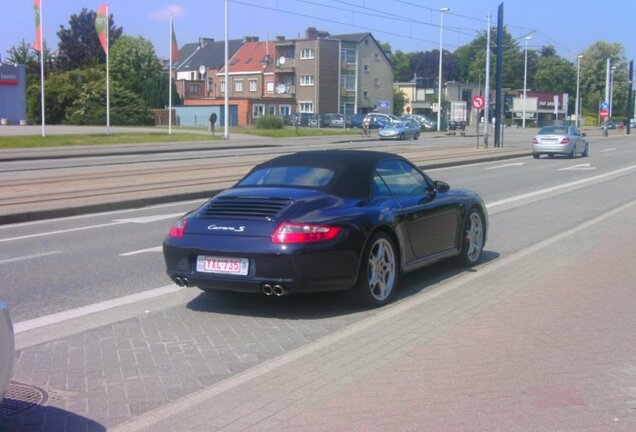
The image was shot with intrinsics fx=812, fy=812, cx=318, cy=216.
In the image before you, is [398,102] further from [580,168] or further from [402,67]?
[580,168]

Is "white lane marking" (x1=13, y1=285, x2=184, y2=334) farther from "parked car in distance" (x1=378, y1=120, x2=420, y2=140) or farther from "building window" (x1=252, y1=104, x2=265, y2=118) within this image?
"building window" (x1=252, y1=104, x2=265, y2=118)

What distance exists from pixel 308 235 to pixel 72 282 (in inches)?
122

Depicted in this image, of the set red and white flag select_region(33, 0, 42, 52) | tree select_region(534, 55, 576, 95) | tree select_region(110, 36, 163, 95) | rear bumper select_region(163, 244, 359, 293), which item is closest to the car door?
rear bumper select_region(163, 244, 359, 293)

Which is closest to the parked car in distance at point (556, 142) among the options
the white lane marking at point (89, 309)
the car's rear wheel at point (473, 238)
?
the car's rear wheel at point (473, 238)

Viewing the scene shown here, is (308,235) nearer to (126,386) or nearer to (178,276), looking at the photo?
(178,276)

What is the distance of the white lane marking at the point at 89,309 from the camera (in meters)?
6.77

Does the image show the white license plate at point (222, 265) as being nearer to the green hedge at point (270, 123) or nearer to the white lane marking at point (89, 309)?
the white lane marking at point (89, 309)

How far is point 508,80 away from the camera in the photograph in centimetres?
15975

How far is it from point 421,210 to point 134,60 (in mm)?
92907

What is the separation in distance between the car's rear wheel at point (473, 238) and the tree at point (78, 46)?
8129 centimetres

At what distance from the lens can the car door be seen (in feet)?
26.1

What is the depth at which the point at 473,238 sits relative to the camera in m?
9.48

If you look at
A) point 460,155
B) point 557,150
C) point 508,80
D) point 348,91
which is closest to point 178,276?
point 460,155

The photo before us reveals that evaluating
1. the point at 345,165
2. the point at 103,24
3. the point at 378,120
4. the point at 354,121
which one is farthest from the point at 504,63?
the point at 345,165
